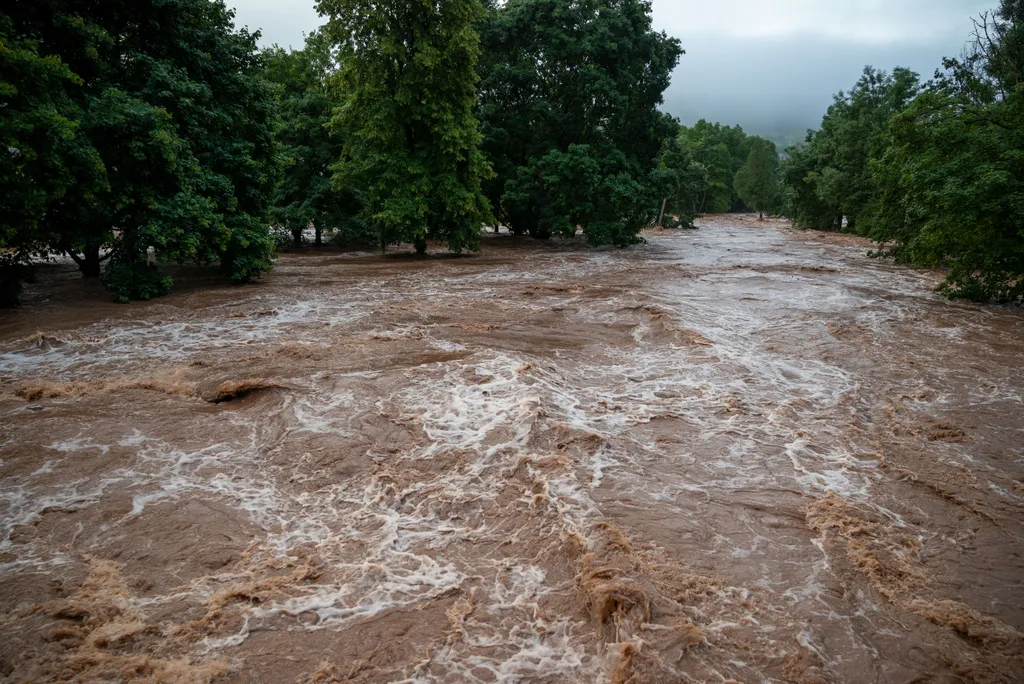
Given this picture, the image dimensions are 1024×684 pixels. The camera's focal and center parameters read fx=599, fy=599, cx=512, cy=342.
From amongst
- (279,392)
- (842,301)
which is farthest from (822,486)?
(842,301)

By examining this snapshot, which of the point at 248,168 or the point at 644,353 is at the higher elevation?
the point at 248,168

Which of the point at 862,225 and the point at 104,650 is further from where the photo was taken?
the point at 862,225

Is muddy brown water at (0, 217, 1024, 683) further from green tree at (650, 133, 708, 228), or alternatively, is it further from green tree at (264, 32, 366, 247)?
green tree at (650, 133, 708, 228)

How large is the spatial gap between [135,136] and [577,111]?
71.5 ft

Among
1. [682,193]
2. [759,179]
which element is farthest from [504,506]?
[759,179]

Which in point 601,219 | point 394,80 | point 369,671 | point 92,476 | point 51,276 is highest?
point 394,80

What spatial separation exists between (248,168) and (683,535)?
15.6m

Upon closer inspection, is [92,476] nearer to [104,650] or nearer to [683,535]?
[104,650]

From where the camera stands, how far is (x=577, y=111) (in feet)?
99.3

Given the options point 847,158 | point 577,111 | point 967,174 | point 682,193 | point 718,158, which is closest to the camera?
point 967,174

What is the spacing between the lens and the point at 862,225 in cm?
3872

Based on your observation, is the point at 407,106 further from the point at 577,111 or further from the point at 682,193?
the point at 682,193

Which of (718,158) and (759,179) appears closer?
(759,179)

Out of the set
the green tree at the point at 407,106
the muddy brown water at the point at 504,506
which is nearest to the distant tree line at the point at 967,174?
the muddy brown water at the point at 504,506
